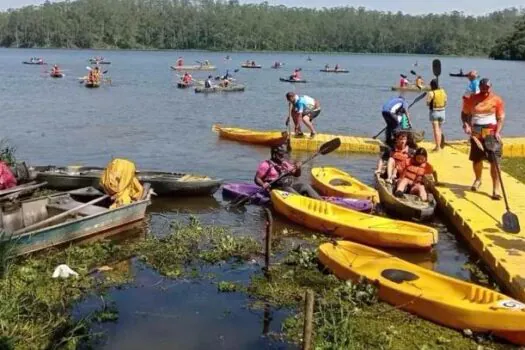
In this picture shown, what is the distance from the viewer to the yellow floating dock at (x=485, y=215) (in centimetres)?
849

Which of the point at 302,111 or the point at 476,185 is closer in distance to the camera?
the point at 476,185

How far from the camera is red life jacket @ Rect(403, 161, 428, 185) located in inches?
471

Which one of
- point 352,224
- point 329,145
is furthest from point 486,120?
point 329,145

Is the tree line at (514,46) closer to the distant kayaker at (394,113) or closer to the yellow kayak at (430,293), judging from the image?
the distant kayaker at (394,113)

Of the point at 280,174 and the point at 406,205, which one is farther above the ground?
the point at 280,174

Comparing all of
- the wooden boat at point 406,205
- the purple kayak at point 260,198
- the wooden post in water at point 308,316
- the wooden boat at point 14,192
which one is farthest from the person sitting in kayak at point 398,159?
the wooden post in water at point 308,316

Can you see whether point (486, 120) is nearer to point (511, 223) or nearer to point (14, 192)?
point (511, 223)

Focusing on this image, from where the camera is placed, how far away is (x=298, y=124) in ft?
66.9

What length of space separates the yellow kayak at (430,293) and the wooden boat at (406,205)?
2.54 metres

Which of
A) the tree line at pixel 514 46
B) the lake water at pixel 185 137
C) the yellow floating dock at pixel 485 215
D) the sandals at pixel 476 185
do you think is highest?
the tree line at pixel 514 46

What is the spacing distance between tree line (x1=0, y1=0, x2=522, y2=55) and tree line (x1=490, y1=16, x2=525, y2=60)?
26.0 m

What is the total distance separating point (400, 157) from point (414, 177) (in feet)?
1.97

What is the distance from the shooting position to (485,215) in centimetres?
1070

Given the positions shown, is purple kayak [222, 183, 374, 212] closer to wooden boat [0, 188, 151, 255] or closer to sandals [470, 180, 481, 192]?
sandals [470, 180, 481, 192]
